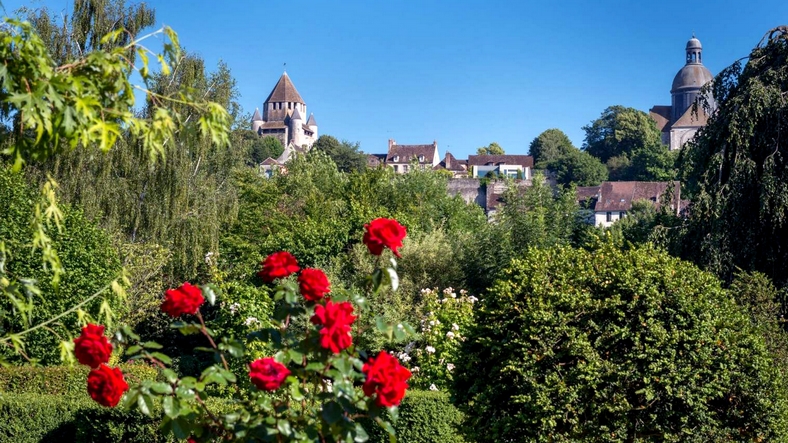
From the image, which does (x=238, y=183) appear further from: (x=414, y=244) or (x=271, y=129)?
(x=271, y=129)

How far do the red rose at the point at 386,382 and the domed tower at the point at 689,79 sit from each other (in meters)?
117

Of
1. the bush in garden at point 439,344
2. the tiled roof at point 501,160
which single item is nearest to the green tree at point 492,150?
the tiled roof at point 501,160

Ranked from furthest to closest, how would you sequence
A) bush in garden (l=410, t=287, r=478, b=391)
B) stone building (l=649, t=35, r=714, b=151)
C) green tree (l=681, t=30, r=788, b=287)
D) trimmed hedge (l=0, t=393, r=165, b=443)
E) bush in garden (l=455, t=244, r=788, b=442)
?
1. stone building (l=649, t=35, r=714, b=151)
2. bush in garden (l=410, t=287, r=478, b=391)
3. green tree (l=681, t=30, r=788, b=287)
4. trimmed hedge (l=0, t=393, r=165, b=443)
5. bush in garden (l=455, t=244, r=788, b=442)

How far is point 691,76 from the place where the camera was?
116m

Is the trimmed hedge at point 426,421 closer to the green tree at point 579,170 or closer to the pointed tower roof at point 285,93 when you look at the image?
the green tree at point 579,170

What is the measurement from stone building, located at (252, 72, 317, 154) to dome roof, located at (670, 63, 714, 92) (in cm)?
5147

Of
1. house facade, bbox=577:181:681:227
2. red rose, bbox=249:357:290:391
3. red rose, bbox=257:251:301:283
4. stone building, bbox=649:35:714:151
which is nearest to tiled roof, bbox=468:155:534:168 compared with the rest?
stone building, bbox=649:35:714:151

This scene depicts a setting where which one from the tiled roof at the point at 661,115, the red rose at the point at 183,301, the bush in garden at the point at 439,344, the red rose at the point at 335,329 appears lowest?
the bush in garden at the point at 439,344

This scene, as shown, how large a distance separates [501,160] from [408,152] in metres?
13.1

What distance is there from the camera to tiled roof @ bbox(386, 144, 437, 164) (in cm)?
11600

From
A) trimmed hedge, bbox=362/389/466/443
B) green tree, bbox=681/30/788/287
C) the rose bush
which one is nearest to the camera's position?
the rose bush

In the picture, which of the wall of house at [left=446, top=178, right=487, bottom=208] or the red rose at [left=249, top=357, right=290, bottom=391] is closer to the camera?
the red rose at [left=249, top=357, right=290, bottom=391]

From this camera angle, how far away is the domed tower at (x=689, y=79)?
115188mm

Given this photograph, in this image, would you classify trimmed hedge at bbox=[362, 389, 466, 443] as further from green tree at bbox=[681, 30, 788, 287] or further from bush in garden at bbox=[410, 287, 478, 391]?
green tree at bbox=[681, 30, 788, 287]
